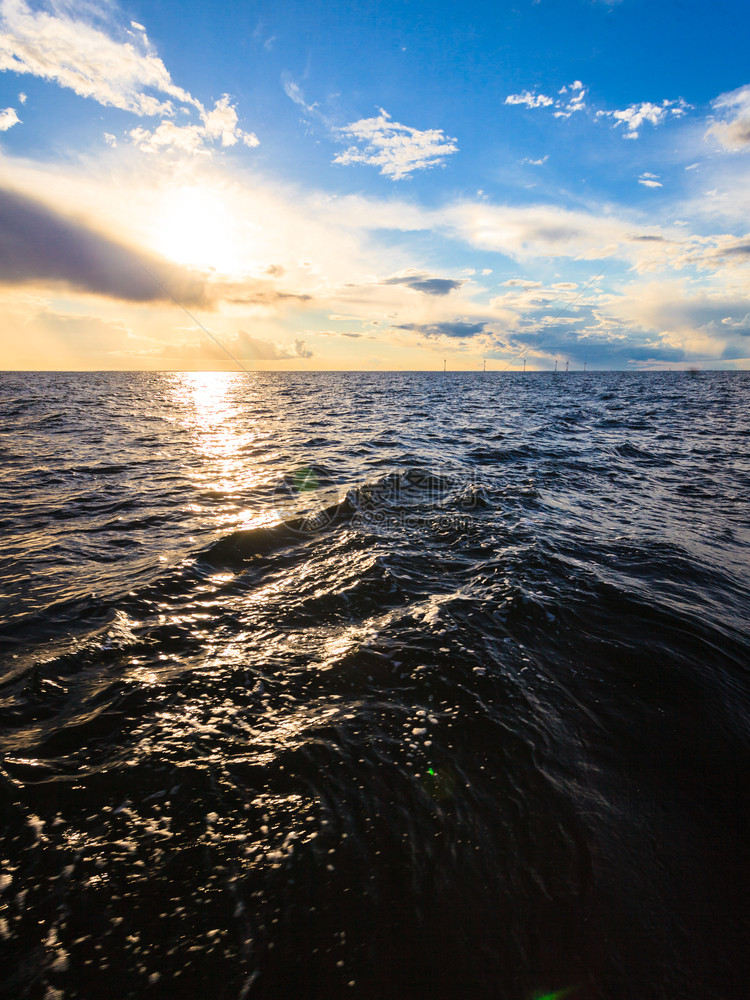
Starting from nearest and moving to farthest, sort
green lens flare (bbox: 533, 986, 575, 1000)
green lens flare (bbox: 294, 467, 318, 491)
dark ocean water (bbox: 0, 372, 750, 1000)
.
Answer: green lens flare (bbox: 533, 986, 575, 1000)
dark ocean water (bbox: 0, 372, 750, 1000)
green lens flare (bbox: 294, 467, 318, 491)

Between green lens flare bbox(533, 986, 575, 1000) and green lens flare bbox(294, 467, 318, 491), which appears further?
green lens flare bbox(294, 467, 318, 491)

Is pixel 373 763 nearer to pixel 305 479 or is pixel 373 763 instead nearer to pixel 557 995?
pixel 557 995

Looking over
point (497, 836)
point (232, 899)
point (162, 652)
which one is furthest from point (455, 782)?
point (162, 652)

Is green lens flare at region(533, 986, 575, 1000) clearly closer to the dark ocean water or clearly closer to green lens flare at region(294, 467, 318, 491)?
the dark ocean water

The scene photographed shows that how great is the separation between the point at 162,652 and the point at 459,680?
331 cm

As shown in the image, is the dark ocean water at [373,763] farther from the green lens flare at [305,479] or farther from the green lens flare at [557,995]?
the green lens flare at [305,479]

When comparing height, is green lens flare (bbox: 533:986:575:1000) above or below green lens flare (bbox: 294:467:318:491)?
above

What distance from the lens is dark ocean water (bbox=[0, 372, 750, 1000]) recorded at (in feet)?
7.37

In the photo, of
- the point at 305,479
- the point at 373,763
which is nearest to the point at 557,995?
the point at 373,763

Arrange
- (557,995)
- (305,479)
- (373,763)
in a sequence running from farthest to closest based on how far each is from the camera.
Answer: (305,479)
(373,763)
(557,995)

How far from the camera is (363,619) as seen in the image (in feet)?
17.6

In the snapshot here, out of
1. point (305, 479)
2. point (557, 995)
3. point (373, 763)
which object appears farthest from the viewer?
point (305, 479)

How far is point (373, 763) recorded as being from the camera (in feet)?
10.9

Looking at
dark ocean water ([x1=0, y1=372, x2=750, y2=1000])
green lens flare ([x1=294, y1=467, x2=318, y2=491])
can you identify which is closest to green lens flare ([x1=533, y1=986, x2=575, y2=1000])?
dark ocean water ([x1=0, y1=372, x2=750, y2=1000])
